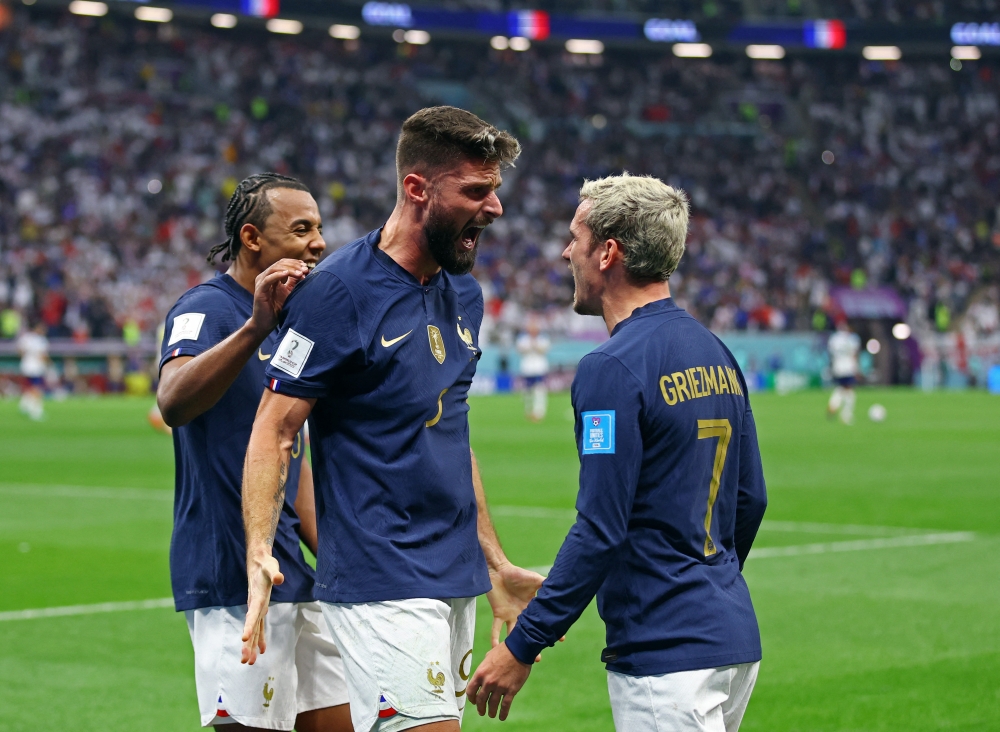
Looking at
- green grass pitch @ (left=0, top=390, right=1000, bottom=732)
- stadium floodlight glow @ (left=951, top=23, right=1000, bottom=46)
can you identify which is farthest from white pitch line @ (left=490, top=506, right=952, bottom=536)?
stadium floodlight glow @ (left=951, top=23, right=1000, bottom=46)

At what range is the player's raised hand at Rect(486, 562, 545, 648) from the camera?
414cm

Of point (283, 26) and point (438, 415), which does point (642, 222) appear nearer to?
point (438, 415)

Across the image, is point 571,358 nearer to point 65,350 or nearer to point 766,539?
point 65,350

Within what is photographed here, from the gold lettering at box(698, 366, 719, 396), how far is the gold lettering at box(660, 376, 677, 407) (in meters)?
0.12

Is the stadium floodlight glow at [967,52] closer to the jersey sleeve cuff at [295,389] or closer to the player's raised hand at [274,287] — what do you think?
the player's raised hand at [274,287]

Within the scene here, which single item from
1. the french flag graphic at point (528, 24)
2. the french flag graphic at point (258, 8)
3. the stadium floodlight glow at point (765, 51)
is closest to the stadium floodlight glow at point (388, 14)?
the french flag graphic at point (258, 8)

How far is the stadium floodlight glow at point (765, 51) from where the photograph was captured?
54156 mm

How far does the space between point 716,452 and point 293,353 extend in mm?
1199

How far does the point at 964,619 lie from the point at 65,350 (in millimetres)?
31401

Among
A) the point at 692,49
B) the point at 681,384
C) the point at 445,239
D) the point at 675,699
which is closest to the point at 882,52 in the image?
the point at 692,49

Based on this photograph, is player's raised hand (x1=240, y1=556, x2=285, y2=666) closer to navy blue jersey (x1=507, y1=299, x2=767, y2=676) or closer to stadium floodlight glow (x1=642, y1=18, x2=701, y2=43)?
navy blue jersey (x1=507, y1=299, x2=767, y2=676)

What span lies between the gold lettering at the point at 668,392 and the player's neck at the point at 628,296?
0.94 ft

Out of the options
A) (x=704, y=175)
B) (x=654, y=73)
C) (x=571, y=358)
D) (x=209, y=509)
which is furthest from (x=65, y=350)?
(x=209, y=509)

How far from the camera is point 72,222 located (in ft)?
130
